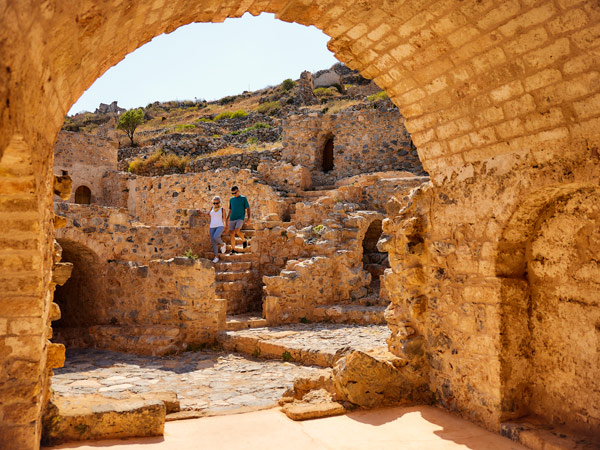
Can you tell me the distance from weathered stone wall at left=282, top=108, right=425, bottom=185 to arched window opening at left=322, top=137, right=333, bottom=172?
103 centimetres

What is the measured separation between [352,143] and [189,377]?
13.8m

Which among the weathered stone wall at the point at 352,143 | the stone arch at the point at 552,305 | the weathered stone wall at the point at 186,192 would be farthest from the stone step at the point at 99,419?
the weathered stone wall at the point at 352,143

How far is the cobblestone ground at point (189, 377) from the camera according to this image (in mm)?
6164

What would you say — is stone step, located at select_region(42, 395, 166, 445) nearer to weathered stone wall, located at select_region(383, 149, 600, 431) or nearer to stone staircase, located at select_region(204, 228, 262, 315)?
weathered stone wall, located at select_region(383, 149, 600, 431)

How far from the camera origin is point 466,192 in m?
4.61

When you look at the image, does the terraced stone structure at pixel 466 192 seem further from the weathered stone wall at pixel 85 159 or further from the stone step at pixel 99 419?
the weathered stone wall at pixel 85 159

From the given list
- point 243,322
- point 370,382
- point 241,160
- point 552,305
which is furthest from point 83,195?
point 552,305

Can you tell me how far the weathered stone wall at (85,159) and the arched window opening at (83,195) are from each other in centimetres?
99

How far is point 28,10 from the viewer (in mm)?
1582

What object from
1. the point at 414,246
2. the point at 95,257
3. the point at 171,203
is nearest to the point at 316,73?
the point at 171,203

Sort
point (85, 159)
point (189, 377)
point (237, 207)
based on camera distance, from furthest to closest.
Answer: point (85, 159), point (237, 207), point (189, 377)

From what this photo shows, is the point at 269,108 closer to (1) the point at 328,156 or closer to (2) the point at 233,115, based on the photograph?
(2) the point at 233,115

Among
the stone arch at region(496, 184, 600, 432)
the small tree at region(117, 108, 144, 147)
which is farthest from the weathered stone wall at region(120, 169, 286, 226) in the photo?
the small tree at region(117, 108, 144, 147)

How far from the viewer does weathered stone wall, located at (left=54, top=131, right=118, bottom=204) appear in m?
20.1
